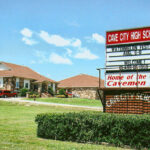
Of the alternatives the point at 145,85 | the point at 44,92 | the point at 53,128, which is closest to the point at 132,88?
the point at 145,85

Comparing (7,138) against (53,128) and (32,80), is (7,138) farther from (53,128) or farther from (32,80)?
(32,80)

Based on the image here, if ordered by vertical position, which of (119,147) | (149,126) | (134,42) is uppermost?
(134,42)

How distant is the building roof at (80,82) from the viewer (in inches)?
2213

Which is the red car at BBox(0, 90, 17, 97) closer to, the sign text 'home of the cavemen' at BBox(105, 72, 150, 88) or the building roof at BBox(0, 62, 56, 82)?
the building roof at BBox(0, 62, 56, 82)

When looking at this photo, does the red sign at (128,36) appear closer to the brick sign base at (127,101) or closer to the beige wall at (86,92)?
the brick sign base at (127,101)

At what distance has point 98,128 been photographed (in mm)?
9844

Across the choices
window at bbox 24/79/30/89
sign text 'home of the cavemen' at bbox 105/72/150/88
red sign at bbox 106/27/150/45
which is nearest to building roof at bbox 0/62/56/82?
window at bbox 24/79/30/89

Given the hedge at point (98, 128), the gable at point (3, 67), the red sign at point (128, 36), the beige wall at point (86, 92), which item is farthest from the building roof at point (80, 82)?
the hedge at point (98, 128)

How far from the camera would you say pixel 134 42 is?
1377cm

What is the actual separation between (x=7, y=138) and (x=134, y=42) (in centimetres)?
846

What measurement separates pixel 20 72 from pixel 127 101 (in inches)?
1712

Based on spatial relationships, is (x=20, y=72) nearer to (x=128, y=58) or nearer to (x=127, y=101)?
(x=128, y=58)

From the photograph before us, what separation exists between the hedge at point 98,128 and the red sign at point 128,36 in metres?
5.51

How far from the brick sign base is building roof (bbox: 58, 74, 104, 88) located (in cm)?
4115
